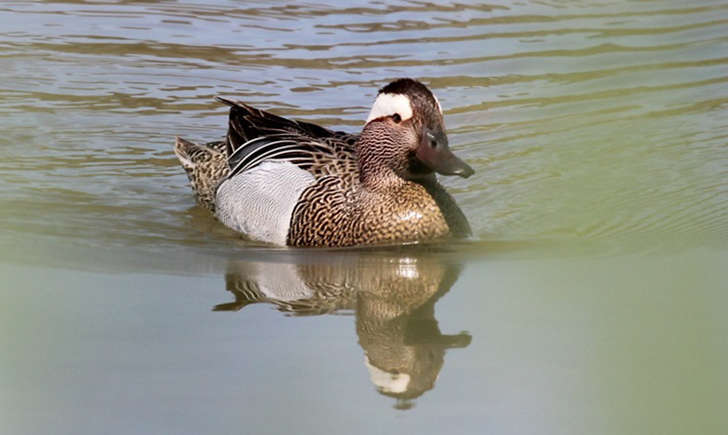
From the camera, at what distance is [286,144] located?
24.7 feet

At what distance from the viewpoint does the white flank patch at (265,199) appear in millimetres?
7191

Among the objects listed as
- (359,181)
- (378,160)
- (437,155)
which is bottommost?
(359,181)

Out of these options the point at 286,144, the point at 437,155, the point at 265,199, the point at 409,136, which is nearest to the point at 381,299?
the point at 437,155

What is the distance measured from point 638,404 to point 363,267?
4.77 metres

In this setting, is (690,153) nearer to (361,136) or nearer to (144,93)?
(361,136)

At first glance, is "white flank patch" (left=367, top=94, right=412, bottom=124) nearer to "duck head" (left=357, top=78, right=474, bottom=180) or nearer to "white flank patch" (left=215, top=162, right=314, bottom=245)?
"duck head" (left=357, top=78, right=474, bottom=180)

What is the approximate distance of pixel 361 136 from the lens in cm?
705

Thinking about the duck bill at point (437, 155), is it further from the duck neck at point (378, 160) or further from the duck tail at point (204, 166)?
the duck tail at point (204, 166)

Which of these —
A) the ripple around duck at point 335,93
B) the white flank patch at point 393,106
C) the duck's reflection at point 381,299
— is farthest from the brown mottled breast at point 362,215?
the ripple around duck at point 335,93

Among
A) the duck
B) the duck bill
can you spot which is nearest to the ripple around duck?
the duck

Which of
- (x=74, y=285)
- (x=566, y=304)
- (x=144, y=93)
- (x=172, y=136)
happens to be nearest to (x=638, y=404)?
(x=566, y=304)

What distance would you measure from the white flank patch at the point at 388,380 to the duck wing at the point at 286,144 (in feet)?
11.1

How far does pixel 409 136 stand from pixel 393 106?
197 millimetres

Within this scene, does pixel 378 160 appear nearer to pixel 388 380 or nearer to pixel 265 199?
pixel 265 199
